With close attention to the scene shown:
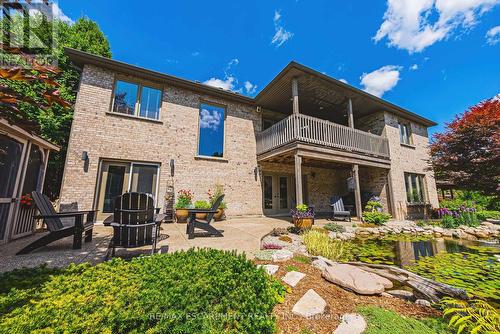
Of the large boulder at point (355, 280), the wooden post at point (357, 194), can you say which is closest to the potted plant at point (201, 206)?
the large boulder at point (355, 280)

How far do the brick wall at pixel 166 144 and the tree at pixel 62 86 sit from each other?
1192mm

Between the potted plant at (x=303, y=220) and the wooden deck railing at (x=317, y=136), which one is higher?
the wooden deck railing at (x=317, y=136)

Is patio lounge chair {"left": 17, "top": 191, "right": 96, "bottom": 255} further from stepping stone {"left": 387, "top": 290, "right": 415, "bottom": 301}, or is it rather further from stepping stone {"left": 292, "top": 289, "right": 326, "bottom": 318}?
stepping stone {"left": 387, "top": 290, "right": 415, "bottom": 301}

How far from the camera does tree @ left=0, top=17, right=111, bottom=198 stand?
7172 millimetres

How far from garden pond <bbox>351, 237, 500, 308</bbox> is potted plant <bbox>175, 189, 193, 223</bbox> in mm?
5069

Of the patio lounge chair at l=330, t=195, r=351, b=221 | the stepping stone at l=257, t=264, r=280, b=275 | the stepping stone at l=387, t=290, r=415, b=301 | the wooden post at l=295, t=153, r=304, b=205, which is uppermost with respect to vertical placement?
the wooden post at l=295, t=153, r=304, b=205

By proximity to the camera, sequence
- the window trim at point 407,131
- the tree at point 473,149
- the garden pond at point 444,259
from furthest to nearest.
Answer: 1. the window trim at point 407,131
2. the tree at point 473,149
3. the garden pond at point 444,259

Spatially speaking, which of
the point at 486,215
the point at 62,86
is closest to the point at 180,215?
the point at 62,86

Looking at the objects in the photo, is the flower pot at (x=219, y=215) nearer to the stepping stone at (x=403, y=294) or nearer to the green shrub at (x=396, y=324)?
the stepping stone at (x=403, y=294)

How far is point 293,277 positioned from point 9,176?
5574 millimetres

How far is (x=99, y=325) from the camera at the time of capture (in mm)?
1402

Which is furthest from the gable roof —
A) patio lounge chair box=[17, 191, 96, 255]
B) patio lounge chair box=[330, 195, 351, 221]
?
patio lounge chair box=[17, 191, 96, 255]

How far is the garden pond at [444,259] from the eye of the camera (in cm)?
278

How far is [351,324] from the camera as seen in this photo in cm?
163
